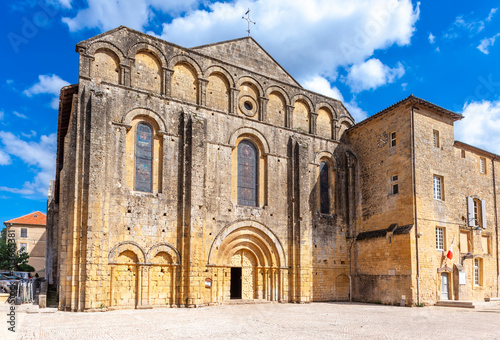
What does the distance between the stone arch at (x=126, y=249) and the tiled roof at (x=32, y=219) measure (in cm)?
3559

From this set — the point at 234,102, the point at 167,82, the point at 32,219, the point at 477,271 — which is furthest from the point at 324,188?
the point at 32,219

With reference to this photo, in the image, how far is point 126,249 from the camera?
61.4 ft

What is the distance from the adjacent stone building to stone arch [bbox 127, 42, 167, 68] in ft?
115

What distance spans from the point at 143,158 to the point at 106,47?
16.8 ft

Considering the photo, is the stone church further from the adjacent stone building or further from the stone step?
the adjacent stone building

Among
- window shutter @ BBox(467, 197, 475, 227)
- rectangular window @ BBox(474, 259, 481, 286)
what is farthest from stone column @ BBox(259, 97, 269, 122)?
rectangular window @ BBox(474, 259, 481, 286)

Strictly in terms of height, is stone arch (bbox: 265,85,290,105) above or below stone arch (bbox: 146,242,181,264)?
above

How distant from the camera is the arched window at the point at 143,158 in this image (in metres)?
19.9

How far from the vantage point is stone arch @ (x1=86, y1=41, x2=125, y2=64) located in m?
19.2

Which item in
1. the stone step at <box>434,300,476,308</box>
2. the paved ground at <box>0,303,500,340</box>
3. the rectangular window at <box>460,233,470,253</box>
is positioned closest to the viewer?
the paved ground at <box>0,303,500,340</box>

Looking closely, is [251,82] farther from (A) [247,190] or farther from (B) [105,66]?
(B) [105,66]

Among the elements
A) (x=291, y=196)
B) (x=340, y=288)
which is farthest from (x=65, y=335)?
(x=340, y=288)

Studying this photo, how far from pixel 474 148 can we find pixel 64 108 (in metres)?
22.6

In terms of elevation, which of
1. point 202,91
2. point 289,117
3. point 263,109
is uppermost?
point 202,91
